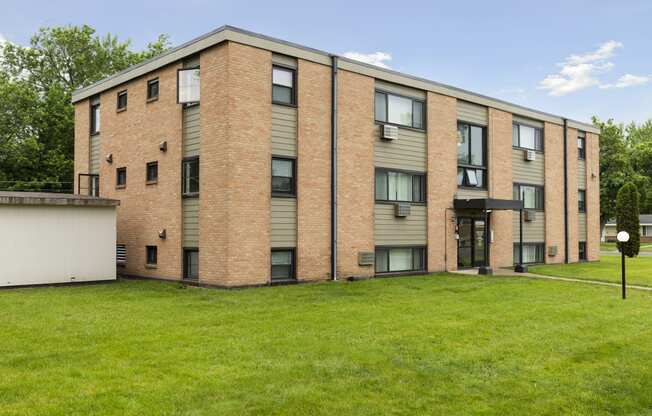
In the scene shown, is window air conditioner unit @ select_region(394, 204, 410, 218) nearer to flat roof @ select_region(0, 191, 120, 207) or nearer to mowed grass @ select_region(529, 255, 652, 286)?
mowed grass @ select_region(529, 255, 652, 286)

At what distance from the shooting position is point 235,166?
1628 cm

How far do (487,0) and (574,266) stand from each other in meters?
13.3

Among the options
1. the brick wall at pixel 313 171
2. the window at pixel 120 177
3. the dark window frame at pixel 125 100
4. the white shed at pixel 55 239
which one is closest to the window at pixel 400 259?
the brick wall at pixel 313 171

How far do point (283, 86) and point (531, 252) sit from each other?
15.0 metres

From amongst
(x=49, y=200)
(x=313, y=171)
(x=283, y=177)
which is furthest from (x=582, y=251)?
(x=49, y=200)

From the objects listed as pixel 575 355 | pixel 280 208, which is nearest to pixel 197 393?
pixel 575 355

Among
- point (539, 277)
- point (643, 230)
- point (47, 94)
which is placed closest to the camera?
point (539, 277)

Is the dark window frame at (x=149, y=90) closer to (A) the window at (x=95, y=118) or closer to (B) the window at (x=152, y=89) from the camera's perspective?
(B) the window at (x=152, y=89)

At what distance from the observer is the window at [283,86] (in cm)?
1745

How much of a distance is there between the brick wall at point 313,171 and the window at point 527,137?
10958 mm

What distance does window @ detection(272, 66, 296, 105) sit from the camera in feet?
57.3

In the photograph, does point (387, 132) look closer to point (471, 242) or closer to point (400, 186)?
point (400, 186)

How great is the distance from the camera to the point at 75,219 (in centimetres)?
1828

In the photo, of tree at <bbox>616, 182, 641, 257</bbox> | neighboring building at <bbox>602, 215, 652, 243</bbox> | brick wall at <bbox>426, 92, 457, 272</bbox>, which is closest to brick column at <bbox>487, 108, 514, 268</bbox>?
brick wall at <bbox>426, 92, 457, 272</bbox>
